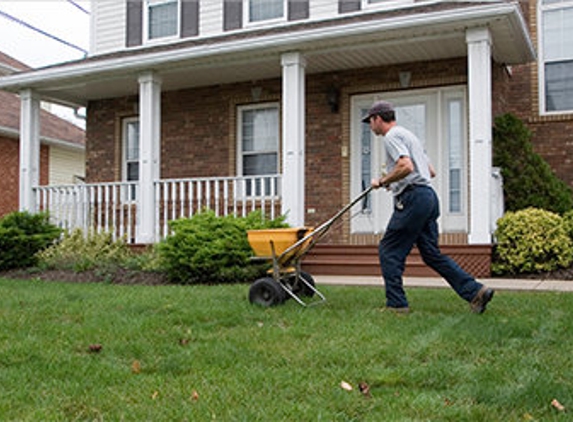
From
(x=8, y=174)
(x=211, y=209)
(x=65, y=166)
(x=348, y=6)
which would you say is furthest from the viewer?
(x=65, y=166)

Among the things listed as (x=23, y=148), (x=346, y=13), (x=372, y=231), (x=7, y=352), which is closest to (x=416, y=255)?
(x=372, y=231)

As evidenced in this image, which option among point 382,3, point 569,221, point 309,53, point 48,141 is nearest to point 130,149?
point 309,53

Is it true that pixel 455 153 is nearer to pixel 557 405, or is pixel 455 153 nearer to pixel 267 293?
pixel 267 293

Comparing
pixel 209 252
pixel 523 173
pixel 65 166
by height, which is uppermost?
pixel 65 166

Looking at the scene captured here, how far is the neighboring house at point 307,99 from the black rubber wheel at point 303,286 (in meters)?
2.95

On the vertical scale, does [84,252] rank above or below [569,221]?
below

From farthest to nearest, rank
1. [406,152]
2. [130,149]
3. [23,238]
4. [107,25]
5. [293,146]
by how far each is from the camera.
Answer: [107,25] < [130,149] < [23,238] < [293,146] < [406,152]

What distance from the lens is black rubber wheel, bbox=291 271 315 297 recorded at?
21.2 ft

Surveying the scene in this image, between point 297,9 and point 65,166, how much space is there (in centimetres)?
1270

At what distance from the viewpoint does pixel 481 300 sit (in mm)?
5473

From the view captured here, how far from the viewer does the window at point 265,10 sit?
12.7 meters

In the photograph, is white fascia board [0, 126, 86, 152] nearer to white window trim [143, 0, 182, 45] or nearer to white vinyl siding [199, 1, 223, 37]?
white window trim [143, 0, 182, 45]

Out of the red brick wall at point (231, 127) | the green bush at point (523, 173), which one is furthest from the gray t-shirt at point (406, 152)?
the red brick wall at point (231, 127)

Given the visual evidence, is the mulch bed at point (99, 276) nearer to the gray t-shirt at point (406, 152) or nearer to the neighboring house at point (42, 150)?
the gray t-shirt at point (406, 152)
